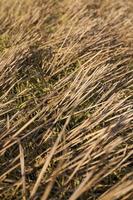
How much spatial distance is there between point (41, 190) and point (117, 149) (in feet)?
1.34

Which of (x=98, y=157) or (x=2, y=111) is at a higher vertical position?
(x=2, y=111)

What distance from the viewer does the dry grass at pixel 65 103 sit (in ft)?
4.97

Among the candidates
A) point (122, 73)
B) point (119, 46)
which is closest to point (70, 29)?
point (119, 46)

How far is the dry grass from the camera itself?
4.97 feet

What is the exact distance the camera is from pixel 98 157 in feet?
5.41

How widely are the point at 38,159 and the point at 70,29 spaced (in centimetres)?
142

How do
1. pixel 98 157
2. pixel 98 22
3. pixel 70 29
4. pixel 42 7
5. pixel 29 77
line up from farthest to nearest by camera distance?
pixel 42 7, pixel 98 22, pixel 70 29, pixel 29 77, pixel 98 157

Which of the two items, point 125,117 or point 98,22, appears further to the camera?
point 98,22

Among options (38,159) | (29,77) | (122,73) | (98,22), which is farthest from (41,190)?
(98,22)

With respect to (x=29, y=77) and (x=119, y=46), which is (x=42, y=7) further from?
(x=29, y=77)

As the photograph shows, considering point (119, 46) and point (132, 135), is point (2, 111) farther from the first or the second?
point (119, 46)

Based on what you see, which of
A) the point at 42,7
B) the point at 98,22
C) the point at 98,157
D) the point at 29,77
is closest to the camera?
the point at 98,157

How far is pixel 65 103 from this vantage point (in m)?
1.97

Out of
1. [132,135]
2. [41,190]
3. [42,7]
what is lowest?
[132,135]
